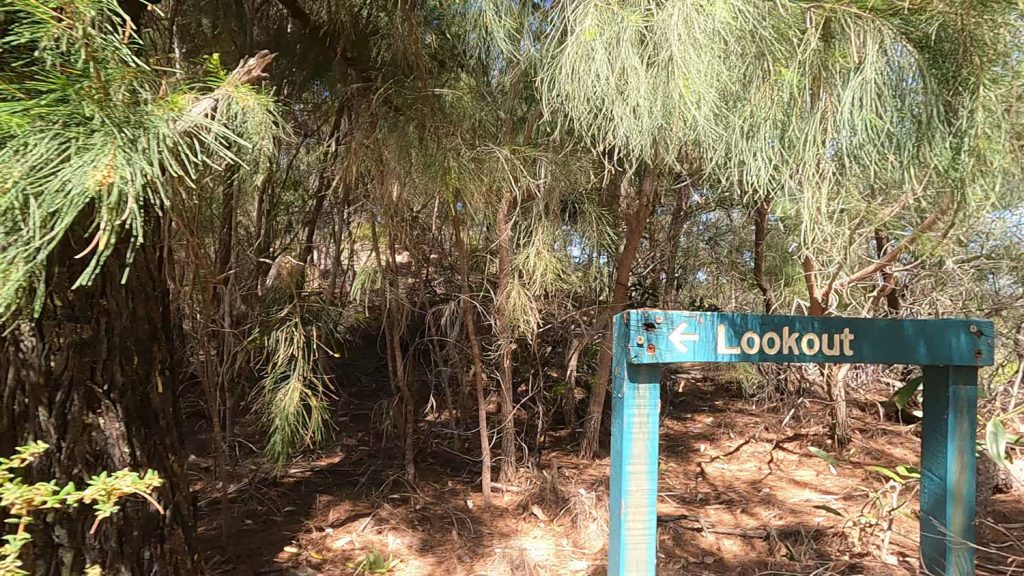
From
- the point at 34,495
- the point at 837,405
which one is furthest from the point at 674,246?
the point at 34,495

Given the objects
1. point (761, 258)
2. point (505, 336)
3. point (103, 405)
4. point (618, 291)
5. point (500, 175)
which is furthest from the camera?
point (761, 258)

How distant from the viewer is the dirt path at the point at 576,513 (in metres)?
3.51

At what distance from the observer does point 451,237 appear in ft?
14.8

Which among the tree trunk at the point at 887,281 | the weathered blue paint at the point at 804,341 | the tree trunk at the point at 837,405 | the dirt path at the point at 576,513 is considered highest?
the tree trunk at the point at 887,281

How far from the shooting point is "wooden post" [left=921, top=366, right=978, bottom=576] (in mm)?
2229

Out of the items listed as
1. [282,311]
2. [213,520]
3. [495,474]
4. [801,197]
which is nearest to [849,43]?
[801,197]

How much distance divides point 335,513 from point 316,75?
111 inches

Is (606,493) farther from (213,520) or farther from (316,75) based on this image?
→ (316,75)

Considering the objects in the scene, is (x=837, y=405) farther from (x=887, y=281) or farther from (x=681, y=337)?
(x=681, y=337)

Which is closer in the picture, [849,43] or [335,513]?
[849,43]

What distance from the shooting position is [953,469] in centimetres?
224

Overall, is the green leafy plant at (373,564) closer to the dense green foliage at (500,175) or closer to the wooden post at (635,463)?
the dense green foliage at (500,175)

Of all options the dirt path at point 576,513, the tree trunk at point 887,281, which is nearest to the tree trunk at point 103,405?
the dirt path at point 576,513

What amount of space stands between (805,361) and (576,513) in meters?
2.36
